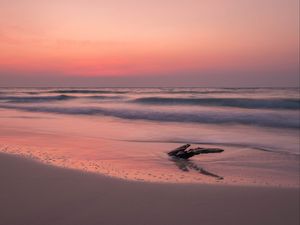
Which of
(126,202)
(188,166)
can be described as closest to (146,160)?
(188,166)

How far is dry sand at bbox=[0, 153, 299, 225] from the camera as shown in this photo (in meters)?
3.12

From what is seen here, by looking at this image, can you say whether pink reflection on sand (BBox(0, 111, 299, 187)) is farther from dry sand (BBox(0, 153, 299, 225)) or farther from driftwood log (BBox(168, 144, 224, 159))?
dry sand (BBox(0, 153, 299, 225))

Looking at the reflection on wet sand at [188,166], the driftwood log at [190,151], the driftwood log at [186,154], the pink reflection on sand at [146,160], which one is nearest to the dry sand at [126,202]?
the pink reflection on sand at [146,160]

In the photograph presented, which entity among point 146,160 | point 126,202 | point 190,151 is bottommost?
point 126,202

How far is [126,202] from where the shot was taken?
11.8ft

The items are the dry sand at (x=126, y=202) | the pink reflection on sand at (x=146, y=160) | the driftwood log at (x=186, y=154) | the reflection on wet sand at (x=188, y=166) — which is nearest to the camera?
the dry sand at (x=126, y=202)

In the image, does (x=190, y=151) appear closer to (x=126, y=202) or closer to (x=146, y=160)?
(x=146, y=160)

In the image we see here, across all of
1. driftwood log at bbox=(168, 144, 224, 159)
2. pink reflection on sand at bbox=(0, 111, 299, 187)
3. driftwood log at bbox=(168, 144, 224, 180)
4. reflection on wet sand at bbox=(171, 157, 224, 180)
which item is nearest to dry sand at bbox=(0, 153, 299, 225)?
pink reflection on sand at bbox=(0, 111, 299, 187)

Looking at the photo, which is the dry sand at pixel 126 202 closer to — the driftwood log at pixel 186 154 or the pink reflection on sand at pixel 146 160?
the pink reflection on sand at pixel 146 160

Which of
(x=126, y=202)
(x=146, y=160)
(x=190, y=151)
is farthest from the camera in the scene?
(x=190, y=151)

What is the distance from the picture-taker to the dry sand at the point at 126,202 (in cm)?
312

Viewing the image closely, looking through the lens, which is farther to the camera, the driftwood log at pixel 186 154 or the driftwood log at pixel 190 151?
the driftwood log at pixel 190 151

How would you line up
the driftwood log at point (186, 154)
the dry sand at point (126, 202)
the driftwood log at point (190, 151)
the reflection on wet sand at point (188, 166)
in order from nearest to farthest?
the dry sand at point (126, 202) < the reflection on wet sand at point (188, 166) < the driftwood log at point (186, 154) < the driftwood log at point (190, 151)

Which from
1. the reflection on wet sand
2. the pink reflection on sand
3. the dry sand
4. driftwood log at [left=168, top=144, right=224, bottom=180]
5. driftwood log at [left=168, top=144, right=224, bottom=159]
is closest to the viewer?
the dry sand
